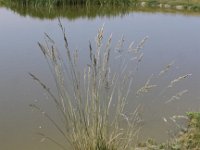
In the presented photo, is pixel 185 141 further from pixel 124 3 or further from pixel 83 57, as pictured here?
pixel 124 3

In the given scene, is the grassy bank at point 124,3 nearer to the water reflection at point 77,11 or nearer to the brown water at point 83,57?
the water reflection at point 77,11

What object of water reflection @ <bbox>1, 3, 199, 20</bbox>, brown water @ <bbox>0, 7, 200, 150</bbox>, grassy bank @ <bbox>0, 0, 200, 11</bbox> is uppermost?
grassy bank @ <bbox>0, 0, 200, 11</bbox>

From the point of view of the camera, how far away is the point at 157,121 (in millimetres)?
5324

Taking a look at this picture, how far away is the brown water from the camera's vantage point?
16.3 ft

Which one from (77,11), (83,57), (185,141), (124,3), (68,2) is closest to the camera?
(185,141)

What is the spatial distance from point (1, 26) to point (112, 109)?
7963 millimetres

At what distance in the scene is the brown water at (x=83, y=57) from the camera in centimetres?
498

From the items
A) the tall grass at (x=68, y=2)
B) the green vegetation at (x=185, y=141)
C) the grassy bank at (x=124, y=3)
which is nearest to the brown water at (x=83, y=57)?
the green vegetation at (x=185, y=141)

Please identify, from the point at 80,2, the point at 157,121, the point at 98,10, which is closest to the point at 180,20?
the point at 98,10

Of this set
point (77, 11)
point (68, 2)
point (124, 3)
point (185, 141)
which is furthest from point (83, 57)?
point (124, 3)

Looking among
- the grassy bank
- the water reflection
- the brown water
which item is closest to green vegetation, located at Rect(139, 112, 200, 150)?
the brown water

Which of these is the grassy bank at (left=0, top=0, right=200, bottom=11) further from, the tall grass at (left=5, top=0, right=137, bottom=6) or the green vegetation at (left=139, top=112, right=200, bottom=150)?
the green vegetation at (left=139, top=112, right=200, bottom=150)

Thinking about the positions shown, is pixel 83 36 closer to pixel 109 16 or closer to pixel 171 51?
pixel 171 51

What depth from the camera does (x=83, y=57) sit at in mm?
8602
